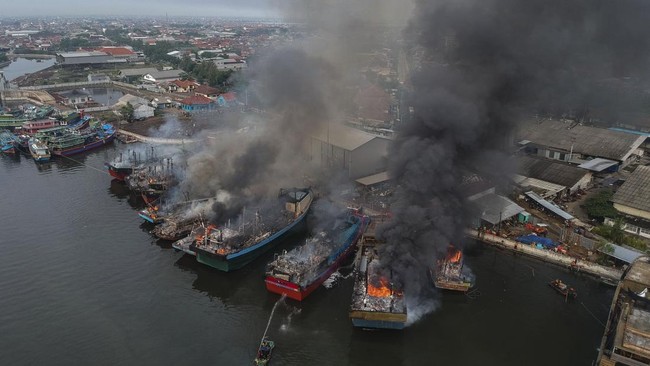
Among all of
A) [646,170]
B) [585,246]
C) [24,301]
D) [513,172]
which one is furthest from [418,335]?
[646,170]

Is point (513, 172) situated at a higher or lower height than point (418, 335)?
higher

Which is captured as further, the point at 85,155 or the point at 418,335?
the point at 85,155

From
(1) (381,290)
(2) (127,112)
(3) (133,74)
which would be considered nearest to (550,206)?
(1) (381,290)

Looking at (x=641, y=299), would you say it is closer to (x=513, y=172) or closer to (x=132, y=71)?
(x=513, y=172)

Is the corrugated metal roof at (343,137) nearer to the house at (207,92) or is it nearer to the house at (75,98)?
the house at (207,92)

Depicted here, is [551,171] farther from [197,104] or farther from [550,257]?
[197,104]

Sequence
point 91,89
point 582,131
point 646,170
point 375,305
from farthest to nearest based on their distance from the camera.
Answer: point 91,89, point 582,131, point 646,170, point 375,305

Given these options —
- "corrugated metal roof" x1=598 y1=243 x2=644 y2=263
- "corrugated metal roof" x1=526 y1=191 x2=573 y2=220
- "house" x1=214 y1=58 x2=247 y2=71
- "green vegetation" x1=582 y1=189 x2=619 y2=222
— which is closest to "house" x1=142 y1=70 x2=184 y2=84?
"house" x1=214 y1=58 x2=247 y2=71

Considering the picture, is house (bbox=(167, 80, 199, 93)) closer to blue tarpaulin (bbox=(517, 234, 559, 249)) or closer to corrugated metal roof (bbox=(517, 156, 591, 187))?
corrugated metal roof (bbox=(517, 156, 591, 187))
